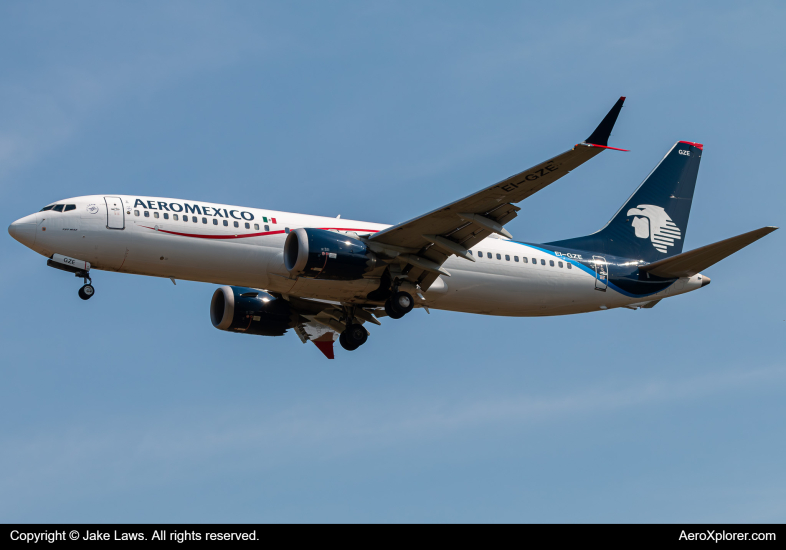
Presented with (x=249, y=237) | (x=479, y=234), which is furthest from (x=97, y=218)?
(x=479, y=234)

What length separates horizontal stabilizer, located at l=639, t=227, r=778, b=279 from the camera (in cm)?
3209

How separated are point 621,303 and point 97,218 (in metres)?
20.3

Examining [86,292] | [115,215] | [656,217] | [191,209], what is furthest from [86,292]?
[656,217]

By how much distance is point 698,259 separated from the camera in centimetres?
3541

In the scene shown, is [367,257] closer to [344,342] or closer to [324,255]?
[324,255]

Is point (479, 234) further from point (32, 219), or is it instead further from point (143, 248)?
point (32, 219)

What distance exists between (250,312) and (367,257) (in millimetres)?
6704

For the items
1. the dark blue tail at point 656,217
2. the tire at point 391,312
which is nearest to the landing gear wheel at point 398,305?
the tire at point 391,312

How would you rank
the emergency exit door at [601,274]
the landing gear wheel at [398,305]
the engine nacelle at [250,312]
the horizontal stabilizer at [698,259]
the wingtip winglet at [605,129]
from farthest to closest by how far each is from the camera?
the emergency exit door at [601,274] < the engine nacelle at [250,312] < the landing gear wheel at [398,305] < the horizontal stabilizer at [698,259] < the wingtip winglet at [605,129]

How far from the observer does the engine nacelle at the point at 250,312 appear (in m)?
36.1

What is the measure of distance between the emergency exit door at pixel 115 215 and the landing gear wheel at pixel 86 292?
2169 millimetres

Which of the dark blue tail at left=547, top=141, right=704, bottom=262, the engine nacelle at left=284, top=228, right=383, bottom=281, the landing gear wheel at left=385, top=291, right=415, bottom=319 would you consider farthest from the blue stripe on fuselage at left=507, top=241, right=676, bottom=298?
the engine nacelle at left=284, top=228, right=383, bottom=281

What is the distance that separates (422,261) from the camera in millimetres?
32750

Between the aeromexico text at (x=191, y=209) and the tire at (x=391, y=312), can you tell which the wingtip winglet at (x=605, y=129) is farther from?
the aeromexico text at (x=191, y=209)
